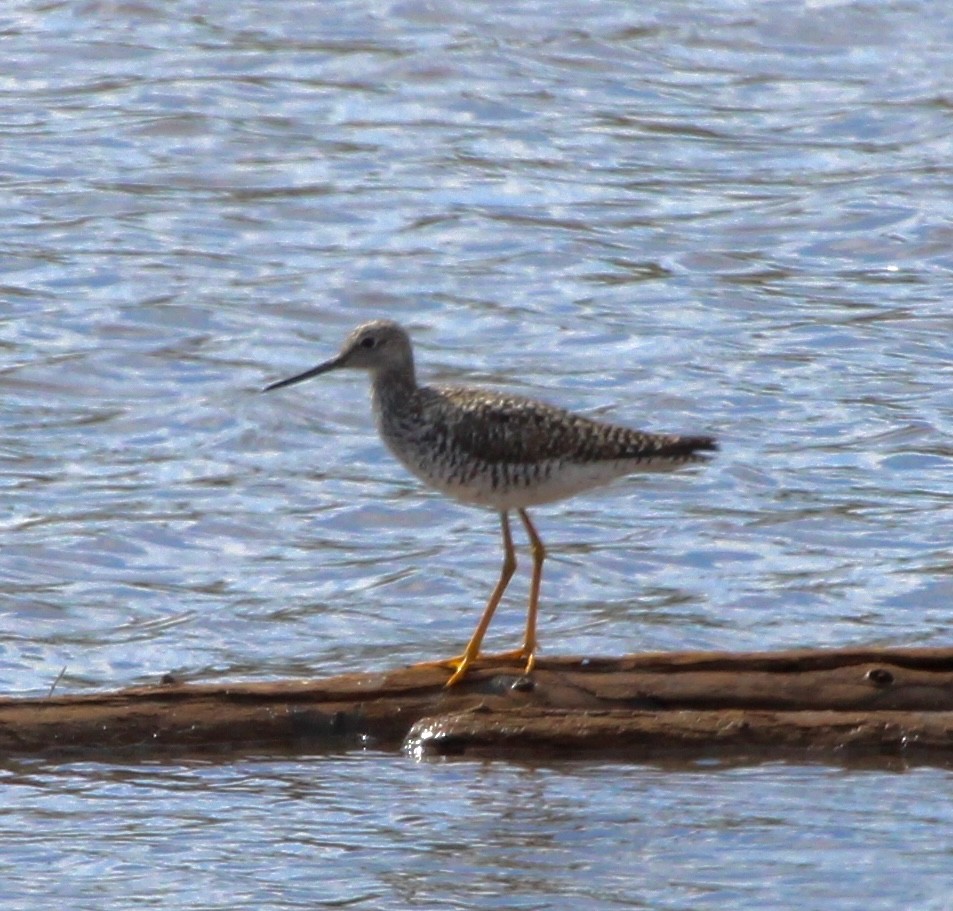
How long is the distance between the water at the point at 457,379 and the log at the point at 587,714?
99mm

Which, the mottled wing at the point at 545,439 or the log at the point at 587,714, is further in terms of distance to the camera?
the mottled wing at the point at 545,439

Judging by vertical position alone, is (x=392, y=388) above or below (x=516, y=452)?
above

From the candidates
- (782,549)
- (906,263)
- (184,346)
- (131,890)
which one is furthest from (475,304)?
(131,890)

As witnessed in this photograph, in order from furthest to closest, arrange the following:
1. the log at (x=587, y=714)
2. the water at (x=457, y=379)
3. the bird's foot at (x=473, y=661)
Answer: the bird's foot at (x=473, y=661) < the log at (x=587, y=714) < the water at (x=457, y=379)

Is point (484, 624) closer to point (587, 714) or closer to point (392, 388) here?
point (587, 714)

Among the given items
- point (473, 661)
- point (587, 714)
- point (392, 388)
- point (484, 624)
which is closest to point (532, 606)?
point (484, 624)

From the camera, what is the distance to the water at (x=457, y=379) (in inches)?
276

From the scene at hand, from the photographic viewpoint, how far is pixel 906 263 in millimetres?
15477

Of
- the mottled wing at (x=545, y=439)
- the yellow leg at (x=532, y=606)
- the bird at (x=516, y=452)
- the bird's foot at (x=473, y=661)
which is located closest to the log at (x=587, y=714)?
the bird's foot at (x=473, y=661)

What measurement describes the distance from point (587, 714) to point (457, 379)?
19.4ft

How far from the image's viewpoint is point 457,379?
13.1 meters

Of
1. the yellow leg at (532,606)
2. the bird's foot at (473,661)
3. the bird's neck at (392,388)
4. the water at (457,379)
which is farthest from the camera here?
the bird's neck at (392,388)

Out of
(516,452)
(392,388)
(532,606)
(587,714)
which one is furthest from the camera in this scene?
Result: (392,388)

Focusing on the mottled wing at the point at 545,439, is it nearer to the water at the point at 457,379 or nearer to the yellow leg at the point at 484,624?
the yellow leg at the point at 484,624
